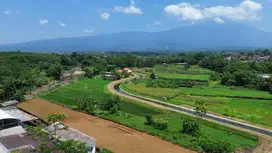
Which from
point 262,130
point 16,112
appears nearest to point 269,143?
point 262,130

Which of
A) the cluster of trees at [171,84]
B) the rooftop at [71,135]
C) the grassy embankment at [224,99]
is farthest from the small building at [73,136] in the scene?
the cluster of trees at [171,84]

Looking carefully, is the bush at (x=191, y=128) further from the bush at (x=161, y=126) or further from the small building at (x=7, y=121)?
the small building at (x=7, y=121)

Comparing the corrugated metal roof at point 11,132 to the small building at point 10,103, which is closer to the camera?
the corrugated metal roof at point 11,132

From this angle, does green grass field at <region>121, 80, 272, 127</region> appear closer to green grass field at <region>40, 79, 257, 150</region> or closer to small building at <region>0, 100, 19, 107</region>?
green grass field at <region>40, 79, 257, 150</region>

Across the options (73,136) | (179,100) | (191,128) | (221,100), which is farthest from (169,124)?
(221,100)

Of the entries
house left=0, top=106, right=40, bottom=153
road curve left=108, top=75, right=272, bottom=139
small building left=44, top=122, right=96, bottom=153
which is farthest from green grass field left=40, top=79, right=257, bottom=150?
house left=0, top=106, right=40, bottom=153
